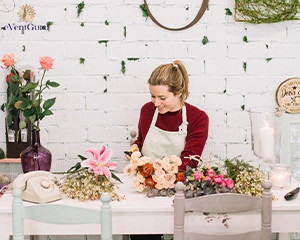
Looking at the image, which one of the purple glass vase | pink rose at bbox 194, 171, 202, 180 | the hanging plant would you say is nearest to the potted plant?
the purple glass vase

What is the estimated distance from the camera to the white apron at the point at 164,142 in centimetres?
252

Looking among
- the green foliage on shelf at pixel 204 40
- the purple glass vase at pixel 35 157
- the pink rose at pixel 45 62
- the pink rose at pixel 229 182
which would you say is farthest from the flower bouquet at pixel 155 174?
the green foliage on shelf at pixel 204 40

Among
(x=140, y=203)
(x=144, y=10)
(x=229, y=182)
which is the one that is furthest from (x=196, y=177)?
(x=144, y=10)

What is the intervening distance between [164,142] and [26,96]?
0.67 meters

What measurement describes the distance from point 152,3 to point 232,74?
0.52 m

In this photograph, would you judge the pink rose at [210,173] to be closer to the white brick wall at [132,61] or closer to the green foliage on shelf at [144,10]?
the white brick wall at [132,61]

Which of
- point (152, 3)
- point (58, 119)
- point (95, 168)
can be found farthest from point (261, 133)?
point (58, 119)

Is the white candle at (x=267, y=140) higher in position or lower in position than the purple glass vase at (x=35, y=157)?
higher

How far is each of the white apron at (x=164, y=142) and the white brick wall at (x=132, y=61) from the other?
0.29 m

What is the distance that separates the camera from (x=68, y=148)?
2855 millimetres

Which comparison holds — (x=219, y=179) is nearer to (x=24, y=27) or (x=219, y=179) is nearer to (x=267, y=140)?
(x=267, y=140)

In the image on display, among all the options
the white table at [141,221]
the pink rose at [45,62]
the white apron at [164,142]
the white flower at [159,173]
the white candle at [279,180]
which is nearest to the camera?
the white table at [141,221]

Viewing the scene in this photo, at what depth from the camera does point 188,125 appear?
99.5 inches

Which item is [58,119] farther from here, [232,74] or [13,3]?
[232,74]
